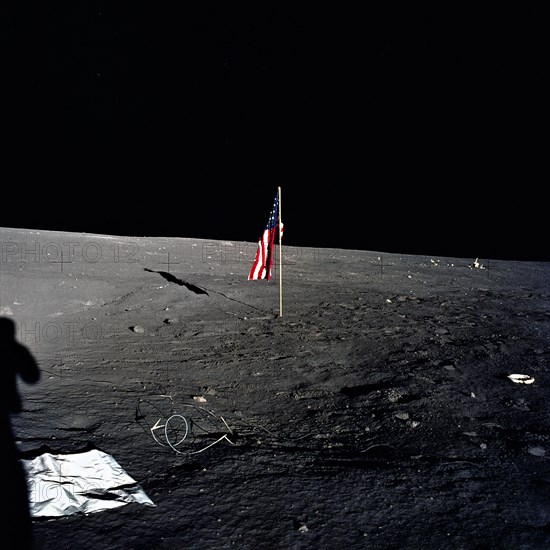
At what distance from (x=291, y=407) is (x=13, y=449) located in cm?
159

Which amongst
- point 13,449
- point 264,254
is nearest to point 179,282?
point 264,254

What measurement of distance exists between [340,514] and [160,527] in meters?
0.74

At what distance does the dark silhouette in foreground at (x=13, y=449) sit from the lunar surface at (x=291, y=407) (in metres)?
0.07

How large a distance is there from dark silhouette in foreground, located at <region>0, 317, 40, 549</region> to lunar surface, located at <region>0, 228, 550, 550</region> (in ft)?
0.22

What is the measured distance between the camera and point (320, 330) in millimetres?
4602

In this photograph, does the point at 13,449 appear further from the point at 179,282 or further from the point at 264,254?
the point at 179,282

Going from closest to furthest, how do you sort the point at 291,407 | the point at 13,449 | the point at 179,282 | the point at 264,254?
the point at 13,449, the point at 291,407, the point at 264,254, the point at 179,282

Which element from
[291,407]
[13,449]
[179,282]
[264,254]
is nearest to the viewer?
[13,449]

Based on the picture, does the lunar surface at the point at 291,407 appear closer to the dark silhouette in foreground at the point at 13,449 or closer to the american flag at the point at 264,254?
the dark silhouette in foreground at the point at 13,449

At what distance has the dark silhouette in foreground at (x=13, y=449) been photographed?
182 cm

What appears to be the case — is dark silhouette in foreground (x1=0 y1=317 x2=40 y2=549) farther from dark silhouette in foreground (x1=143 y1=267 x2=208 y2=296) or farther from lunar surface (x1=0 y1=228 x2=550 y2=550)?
dark silhouette in foreground (x1=143 y1=267 x2=208 y2=296)

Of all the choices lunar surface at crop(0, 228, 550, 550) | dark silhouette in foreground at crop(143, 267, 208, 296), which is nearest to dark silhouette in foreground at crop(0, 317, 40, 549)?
lunar surface at crop(0, 228, 550, 550)

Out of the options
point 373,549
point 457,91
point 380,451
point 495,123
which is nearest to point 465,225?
point 495,123

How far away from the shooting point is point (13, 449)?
240cm
